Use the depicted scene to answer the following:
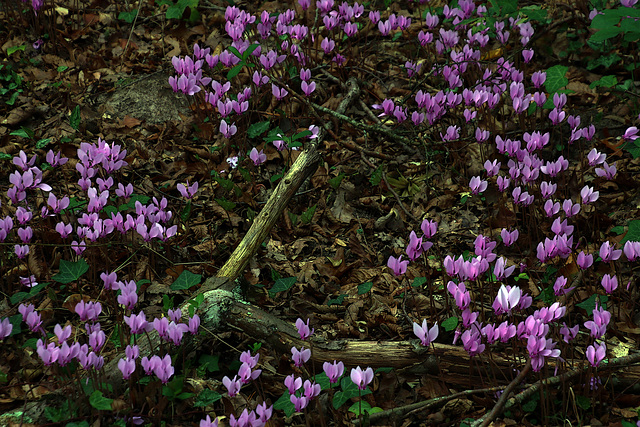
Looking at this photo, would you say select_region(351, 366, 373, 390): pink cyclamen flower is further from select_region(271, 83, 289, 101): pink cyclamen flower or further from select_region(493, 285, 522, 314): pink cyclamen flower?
select_region(271, 83, 289, 101): pink cyclamen flower

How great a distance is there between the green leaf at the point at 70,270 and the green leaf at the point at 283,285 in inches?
38.6

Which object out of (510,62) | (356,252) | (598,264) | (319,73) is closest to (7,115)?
(319,73)

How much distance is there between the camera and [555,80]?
155 inches

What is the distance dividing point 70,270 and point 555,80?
3.36 m

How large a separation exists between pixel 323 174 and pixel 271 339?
1.59m

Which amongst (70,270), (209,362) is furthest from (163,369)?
(70,270)

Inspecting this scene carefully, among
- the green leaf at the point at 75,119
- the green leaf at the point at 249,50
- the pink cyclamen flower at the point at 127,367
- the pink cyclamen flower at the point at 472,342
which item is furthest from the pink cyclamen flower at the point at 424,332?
the green leaf at the point at 75,119

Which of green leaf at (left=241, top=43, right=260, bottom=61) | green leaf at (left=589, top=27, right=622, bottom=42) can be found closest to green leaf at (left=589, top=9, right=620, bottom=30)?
green leaf at (left=589, top=27, right=622, bottom=42)

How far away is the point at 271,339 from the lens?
2.61 m

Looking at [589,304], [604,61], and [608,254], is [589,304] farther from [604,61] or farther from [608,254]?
[604,61]

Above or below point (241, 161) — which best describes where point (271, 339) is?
below

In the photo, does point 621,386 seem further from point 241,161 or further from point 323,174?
point 241,161

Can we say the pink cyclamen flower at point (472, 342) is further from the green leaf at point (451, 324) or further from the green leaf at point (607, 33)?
the green leaf at point (607, 33)

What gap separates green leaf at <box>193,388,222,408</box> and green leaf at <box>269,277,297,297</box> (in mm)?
694
